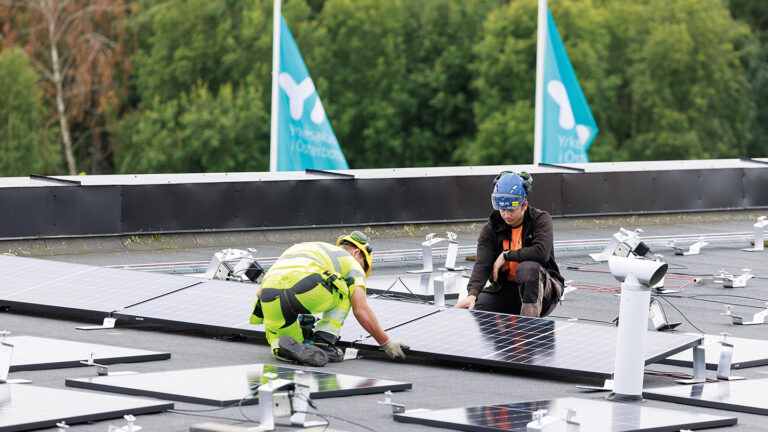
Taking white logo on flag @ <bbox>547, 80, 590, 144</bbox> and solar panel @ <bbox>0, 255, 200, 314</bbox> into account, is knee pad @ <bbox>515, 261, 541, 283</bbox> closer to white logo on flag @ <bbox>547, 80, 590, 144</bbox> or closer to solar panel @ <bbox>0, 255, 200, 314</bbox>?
solar panel @ <bbox>0, 255, 200, 314</bbox>

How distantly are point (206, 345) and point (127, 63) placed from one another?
200 ft

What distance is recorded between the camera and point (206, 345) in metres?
11.2

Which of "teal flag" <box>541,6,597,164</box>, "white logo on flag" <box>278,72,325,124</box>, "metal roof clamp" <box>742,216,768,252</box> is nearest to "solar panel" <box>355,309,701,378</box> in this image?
"metal roof clamp" <box>742,216,768,252</box>

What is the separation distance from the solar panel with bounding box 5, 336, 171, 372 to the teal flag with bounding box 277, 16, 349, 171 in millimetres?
14088

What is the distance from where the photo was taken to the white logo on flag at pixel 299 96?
82.3 feet

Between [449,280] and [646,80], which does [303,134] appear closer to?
[449,280]

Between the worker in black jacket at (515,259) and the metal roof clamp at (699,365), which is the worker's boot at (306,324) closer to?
the worker in black jacket at (515,259)

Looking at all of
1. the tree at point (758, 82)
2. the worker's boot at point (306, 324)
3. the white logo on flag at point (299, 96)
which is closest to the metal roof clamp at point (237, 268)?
the worker's boot at point (306, 324)

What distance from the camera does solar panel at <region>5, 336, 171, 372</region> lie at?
9.71 m

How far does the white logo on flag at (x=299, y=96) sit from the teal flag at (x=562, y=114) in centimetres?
512

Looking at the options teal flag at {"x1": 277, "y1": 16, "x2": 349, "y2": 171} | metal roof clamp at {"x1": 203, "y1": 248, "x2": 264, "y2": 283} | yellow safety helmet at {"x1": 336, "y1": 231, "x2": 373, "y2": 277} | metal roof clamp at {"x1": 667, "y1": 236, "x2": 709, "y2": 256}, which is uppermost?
teal flag at {"x1": 277, "y1": 16, "x2": 349, "y2": 171}

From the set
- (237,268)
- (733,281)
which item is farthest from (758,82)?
(237,268)

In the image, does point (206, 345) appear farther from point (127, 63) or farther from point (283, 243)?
point (127, 63)

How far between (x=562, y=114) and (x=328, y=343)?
60.1 feet
